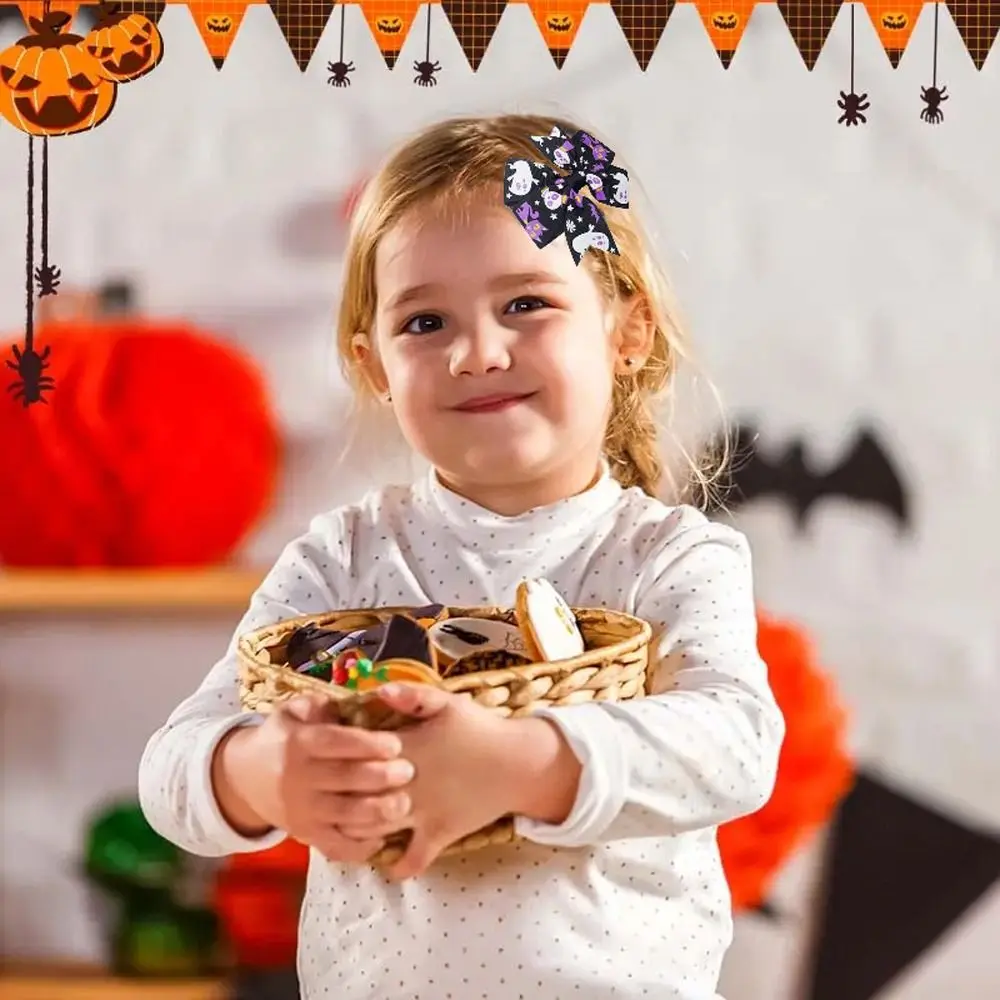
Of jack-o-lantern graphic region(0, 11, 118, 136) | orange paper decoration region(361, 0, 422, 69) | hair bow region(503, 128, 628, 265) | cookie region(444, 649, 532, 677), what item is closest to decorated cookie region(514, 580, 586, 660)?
cookie region(444, 649, 532, 677)

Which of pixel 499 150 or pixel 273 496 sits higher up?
pixel 499 150

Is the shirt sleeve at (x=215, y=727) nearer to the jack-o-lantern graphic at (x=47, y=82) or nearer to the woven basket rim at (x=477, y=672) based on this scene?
the woven basket rim at (x=477, y=672)

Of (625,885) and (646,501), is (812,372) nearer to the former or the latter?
(646,501)

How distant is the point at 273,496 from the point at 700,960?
1000 millimetres

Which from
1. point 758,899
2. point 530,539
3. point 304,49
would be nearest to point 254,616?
point 530,539

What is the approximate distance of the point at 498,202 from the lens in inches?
40.1

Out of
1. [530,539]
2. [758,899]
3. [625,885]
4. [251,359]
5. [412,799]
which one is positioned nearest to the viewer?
[412,799]

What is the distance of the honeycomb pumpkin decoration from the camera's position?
1720 mm

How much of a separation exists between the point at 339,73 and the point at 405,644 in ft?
3.27

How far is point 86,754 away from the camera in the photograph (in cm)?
186

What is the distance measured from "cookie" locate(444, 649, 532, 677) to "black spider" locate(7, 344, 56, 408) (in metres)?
0.99

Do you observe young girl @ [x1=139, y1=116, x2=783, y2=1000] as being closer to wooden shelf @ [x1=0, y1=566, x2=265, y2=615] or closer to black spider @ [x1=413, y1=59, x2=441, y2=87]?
black spider @ [x1=413, y1=59, x2=441, y2=87]

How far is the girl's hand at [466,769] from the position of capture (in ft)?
2.59

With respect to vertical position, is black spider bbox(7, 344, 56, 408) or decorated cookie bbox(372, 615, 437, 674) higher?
black spider bbox(7, 344, 56, 408)
